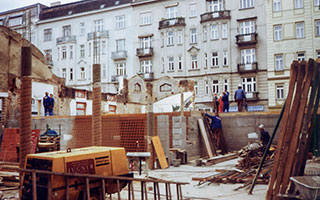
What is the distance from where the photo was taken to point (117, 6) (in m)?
44.9

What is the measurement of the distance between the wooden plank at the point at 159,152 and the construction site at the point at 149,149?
4 cm

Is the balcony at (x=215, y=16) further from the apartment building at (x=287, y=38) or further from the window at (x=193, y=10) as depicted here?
the apartment building at (x=287, y=38)

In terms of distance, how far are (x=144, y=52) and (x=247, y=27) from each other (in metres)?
12.6

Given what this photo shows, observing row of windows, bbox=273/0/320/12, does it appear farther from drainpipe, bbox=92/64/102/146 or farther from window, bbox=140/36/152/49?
drainpipe, bbox=92/64/102/146

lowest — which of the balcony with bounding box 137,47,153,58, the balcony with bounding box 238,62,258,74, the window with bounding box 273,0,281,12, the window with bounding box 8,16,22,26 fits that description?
the balcony with bounding box 238,62,258,74

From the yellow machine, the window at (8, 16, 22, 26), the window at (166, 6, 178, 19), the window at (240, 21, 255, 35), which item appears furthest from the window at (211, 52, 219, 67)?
the yellow machine

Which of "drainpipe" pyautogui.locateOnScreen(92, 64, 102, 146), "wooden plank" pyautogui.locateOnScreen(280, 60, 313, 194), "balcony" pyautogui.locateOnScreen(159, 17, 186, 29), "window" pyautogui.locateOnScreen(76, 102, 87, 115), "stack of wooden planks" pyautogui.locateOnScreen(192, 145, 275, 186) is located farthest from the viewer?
"balcony" pyautogui.locateOnScreen(159, 17, 186, 29)

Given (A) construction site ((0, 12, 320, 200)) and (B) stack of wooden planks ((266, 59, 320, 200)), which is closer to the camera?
(A) construction site ((0, 12, 320, 200))

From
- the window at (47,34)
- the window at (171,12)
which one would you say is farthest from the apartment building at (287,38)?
the window at (47,34)

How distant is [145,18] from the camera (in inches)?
1706

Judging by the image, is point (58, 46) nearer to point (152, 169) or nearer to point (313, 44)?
point (313, 44)

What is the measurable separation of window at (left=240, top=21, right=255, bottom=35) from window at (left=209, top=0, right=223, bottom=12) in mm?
3272

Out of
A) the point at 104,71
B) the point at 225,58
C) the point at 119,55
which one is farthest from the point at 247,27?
the point at 104,71

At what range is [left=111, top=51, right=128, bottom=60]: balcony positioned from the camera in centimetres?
4441
